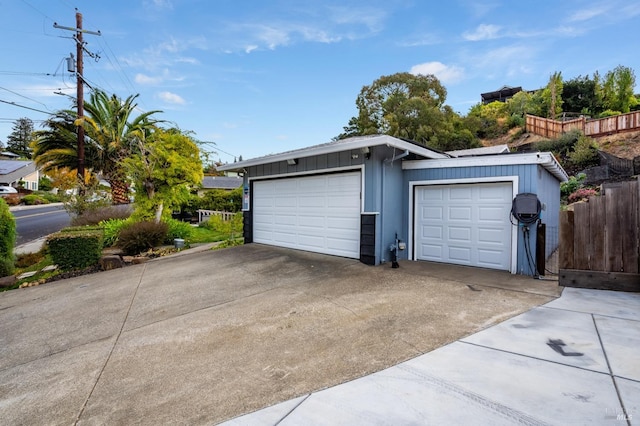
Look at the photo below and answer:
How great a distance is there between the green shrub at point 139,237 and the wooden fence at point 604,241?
10.6 meters

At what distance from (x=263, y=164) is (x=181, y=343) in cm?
664

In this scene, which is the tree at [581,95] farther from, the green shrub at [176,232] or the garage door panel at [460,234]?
the green shrub at [176,232]

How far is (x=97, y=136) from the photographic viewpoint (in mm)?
17234

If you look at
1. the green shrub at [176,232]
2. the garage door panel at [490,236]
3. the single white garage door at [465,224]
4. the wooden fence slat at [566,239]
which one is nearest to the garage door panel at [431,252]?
the single white garage door at [465,224]

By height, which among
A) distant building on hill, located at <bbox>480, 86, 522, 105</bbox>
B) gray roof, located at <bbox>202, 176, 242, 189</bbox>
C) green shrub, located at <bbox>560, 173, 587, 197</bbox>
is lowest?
green shrub, located at <bbox>560, 173, 587, 197</bbox>

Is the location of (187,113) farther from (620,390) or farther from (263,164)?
(620,390)

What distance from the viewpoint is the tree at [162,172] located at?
10742 mm

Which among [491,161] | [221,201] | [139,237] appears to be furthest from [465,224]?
[221,201]

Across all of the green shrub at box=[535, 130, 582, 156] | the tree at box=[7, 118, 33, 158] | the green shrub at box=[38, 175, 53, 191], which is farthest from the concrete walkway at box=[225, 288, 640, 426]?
the tree at box=[7, 118, 33, 158]

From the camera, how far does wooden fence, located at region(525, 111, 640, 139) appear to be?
19.4 metres

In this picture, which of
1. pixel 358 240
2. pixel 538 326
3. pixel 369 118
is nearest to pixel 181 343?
pixel 538 326

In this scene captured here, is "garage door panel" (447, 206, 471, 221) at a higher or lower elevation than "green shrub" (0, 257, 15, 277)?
higher

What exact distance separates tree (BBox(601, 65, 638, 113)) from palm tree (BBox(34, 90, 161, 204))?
1444 inches

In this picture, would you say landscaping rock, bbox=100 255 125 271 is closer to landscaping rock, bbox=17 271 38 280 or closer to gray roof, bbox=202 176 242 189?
landscaping rock, bbox=17 271 38 280
